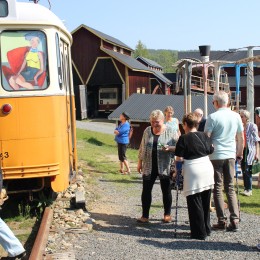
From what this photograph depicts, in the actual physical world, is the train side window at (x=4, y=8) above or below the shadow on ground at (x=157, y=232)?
above

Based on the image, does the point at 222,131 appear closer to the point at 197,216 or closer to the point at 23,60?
the point at 197,216

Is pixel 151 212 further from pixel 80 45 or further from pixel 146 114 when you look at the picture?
pixel 80 45

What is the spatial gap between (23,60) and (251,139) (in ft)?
15.5

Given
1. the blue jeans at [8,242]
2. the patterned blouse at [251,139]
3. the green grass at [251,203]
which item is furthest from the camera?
the patterned blouse at [251,139]

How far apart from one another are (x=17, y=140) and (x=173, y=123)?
11.7 ft

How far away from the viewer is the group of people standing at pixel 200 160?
6301 mm

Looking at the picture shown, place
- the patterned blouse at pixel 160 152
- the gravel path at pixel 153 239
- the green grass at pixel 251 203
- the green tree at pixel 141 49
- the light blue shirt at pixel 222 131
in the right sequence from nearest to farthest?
the gravel path at pixel 153 239 < the light blue shirt at pixel 222 131 < the patterned blouse at pixel 160 152 < the green grass at pixel 251 203 < the green tree at pixel 141 49

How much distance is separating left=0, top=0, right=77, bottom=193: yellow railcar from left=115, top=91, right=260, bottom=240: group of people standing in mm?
1425

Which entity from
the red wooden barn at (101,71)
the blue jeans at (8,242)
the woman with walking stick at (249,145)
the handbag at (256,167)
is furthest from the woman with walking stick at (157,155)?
the red wooden barn at (101,71)

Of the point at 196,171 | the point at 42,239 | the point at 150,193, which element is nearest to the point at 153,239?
the point at 150,193

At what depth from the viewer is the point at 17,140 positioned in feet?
22.6

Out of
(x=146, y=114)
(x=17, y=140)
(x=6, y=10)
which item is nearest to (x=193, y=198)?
(x=17, y=140)

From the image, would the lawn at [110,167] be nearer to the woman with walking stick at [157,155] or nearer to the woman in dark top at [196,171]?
the woman with walking stick at [157,155]

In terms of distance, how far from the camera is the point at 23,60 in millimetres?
6910
